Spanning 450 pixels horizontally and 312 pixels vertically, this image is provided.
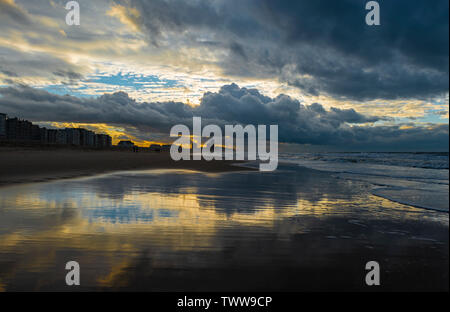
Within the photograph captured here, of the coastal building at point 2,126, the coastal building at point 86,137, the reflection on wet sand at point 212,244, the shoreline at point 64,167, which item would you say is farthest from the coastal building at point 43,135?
the reflection on wet sand at point 212,244

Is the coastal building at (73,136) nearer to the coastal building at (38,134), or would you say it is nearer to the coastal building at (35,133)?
the coastal building at (38,134)

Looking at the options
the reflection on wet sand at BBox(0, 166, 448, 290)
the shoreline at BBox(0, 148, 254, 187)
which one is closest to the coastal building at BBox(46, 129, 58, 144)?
the shoreline at BBox(0, 148, 254, 187)

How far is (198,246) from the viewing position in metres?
6.25

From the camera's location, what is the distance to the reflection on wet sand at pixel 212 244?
4.68 m

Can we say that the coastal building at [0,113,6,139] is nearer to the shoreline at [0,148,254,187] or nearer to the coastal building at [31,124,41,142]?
the coastal building at [31,124,41,142]

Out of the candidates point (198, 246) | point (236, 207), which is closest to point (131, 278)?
point (198, 246)

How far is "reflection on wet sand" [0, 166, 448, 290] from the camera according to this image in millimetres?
4676

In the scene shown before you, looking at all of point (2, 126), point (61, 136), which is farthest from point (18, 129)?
point (61, 136)

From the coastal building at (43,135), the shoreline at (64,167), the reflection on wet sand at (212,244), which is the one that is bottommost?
the reflection on wet sand at (212,244)

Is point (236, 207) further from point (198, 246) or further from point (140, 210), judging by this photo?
point (198, 246)

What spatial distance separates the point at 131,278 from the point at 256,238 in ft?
11.6

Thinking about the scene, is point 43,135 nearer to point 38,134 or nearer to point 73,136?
point 38,134
